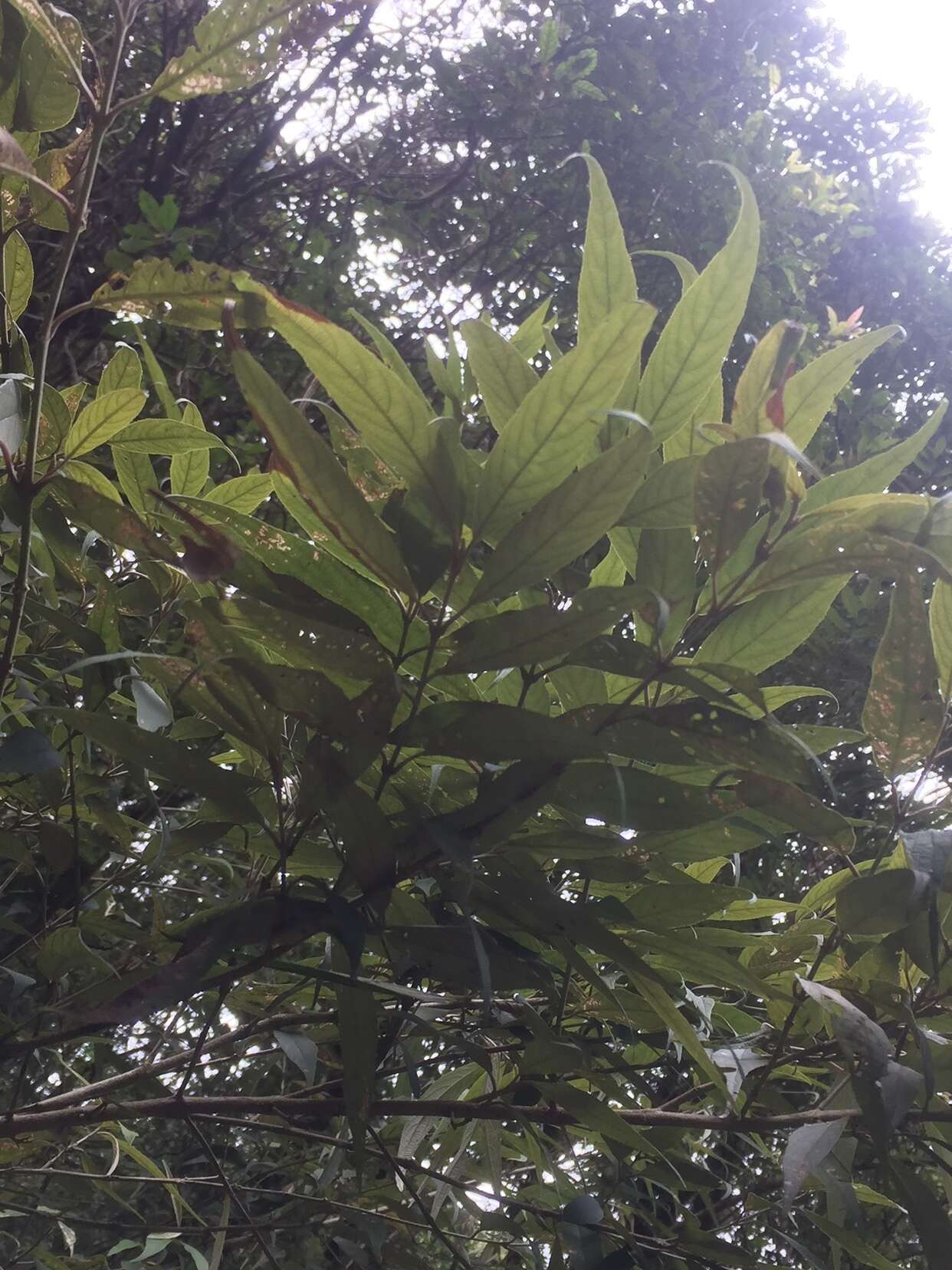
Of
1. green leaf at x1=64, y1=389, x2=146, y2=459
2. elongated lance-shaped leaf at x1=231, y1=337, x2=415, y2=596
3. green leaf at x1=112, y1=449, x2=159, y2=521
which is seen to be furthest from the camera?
green leaf at x1=112, y1=449, x2=159, y2=521

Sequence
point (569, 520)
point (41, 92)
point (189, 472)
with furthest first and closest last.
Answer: point (189, 472), point (41, 92), point (569, 520)

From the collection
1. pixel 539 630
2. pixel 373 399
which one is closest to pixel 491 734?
pixel 539 630

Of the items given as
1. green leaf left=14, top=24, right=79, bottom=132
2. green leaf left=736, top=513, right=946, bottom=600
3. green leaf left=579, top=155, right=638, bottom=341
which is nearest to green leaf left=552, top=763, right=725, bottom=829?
green leaf left=736, top=513, right=946, bottom=600

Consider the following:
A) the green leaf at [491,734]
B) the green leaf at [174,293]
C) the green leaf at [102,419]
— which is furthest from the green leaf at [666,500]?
the green leaf at [102,419]

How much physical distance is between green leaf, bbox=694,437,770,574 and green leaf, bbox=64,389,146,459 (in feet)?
1.19

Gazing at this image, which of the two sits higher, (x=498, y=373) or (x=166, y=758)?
(x=498, y=373)

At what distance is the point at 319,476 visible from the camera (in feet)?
1.44

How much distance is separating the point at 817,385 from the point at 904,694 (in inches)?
6.5

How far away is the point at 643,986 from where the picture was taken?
55 cm

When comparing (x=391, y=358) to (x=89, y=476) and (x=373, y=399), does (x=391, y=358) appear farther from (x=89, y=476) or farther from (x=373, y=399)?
(x=89, y=476)

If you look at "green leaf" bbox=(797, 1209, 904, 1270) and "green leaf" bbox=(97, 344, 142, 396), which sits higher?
"green leaf" bbox=(97, 344, 142, 396)

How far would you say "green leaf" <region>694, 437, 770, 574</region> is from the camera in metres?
0.44

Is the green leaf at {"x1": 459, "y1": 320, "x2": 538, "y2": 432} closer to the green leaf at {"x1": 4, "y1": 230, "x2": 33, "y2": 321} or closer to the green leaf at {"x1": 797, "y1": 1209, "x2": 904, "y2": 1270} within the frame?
the green leaf at {"x1": 4, "y1": 230, "x2": 33, "y2": 321}

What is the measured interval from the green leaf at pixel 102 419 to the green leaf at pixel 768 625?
38 centimetres
